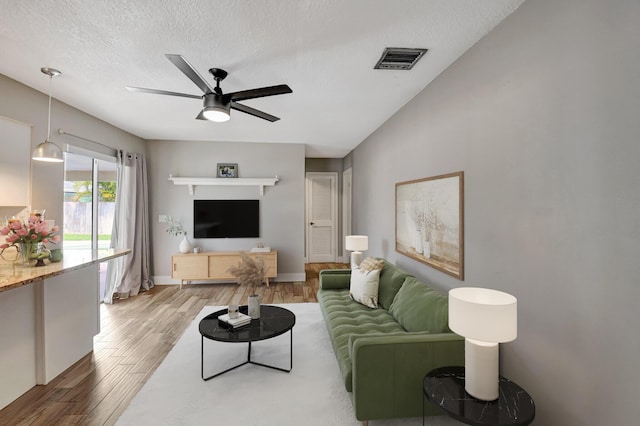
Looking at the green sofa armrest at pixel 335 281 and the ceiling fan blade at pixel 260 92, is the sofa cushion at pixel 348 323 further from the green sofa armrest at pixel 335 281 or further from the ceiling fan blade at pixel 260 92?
the ceiling fan blade at pixel 260 92

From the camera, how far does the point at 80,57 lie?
250cm

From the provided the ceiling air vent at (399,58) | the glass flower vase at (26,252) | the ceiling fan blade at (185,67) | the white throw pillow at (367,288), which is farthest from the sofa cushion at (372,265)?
the glass flower vase at (26,252)

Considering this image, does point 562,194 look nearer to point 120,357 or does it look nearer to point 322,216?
point 120,357

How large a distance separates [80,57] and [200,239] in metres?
3.63

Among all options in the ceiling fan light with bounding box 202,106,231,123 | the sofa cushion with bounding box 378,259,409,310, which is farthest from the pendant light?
the sofa cushion with bounding box 378,259,409,310

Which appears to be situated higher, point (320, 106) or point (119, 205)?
point (320, 106)

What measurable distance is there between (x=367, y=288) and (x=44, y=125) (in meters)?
3.81

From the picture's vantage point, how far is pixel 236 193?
18.9 feet

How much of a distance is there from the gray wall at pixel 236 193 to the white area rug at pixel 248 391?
2740mm

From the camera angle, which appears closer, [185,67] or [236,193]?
[185,67]

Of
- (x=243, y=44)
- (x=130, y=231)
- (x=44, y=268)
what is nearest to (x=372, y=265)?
(x=243, y=44)

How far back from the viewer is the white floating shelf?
549 cm

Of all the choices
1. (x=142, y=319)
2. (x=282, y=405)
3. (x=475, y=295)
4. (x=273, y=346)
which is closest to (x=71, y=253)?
(x=142, y=319)

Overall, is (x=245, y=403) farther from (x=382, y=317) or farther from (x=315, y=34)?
(x=315, y=34)
